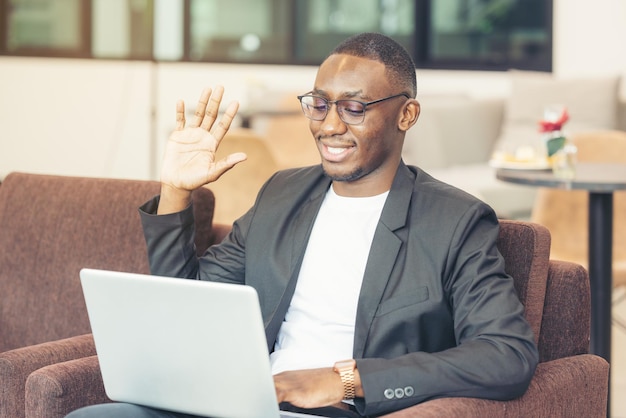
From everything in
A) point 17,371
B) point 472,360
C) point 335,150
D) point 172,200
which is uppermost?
point 335,150

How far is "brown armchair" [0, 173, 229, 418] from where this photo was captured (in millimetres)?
2697

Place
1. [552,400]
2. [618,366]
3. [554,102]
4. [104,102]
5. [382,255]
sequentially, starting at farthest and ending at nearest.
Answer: [104,102], [554,102], [618,366], [382,255], [552,400]

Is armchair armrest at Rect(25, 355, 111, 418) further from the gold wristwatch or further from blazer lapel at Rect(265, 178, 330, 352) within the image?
the gold wristwatch

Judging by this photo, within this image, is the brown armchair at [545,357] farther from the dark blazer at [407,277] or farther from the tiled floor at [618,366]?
the tiled floor at [618,366]

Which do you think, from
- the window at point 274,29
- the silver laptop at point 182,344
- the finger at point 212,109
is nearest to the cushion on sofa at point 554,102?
the window at point 274,29

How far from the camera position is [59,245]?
2773mm

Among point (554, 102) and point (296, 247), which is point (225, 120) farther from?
point (554, 102)

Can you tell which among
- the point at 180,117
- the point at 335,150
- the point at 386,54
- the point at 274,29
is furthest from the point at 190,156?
the point at 274,29

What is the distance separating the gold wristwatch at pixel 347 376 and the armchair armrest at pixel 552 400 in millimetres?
100

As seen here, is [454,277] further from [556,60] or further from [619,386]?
[556,60]

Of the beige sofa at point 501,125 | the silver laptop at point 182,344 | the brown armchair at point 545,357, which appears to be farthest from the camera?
the beige sofa at point 501,125

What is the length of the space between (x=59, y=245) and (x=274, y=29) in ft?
19.3

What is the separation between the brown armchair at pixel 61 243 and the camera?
2.70 metres

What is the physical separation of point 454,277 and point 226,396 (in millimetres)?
510
